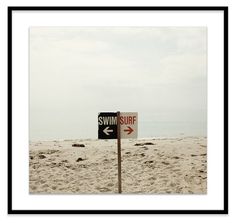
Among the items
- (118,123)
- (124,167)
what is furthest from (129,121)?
(124,167)

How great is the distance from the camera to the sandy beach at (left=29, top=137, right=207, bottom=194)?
2049 millimetres

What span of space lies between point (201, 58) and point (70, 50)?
0.63m

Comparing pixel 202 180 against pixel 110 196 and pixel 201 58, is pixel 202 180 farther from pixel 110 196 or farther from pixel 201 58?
pixel 201 58

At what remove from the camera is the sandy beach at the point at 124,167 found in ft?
6.72

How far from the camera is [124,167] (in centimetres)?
206

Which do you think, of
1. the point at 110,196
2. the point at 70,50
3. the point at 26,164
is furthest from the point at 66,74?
the point at 110,196

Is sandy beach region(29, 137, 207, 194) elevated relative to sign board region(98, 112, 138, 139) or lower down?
lower down

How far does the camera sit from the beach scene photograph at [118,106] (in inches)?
80.4

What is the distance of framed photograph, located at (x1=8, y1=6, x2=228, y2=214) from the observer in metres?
2.04

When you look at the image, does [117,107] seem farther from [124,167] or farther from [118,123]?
[124,167]

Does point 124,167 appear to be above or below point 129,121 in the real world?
below

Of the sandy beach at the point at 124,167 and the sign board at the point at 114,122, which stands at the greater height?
the sign board at the point at 114,122

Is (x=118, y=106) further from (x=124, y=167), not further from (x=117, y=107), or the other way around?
(x=124, y=167)

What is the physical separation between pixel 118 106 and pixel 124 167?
0.30 metres
